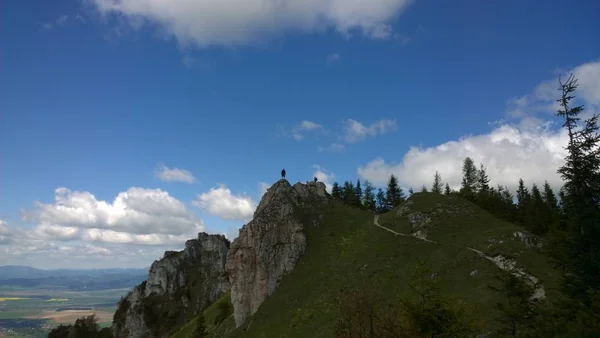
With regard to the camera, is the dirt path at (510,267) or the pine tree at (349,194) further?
the pine tree at (349,194)

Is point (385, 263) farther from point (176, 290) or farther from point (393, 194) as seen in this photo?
point (176, 290)

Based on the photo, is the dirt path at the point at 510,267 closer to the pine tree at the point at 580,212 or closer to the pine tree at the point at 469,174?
the pine tree at the point at 580,212

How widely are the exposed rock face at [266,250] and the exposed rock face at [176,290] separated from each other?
7051cm

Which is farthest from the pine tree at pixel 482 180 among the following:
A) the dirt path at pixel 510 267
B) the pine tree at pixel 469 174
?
the dirt path at pixel 510 267

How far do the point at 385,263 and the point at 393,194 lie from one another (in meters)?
85.0

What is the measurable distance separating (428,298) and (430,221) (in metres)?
55.2

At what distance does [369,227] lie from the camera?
85625 mm

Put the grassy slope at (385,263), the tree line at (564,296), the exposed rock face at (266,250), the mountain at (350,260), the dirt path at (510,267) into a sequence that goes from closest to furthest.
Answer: the tree line at (564,296), the dirt path at (510,267), the mountain at (350,260), the grassy slope at (385,263), the exposed rock face at (266,250)

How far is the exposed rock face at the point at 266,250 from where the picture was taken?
80.8 m

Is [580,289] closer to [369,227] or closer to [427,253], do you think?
[427,253]

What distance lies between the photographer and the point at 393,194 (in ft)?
481

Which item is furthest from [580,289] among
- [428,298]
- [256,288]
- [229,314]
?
[229,314]

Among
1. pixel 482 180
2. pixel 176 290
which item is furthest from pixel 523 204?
pixel 176 290

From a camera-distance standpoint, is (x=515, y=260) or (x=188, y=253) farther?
(x=188, y=253)
